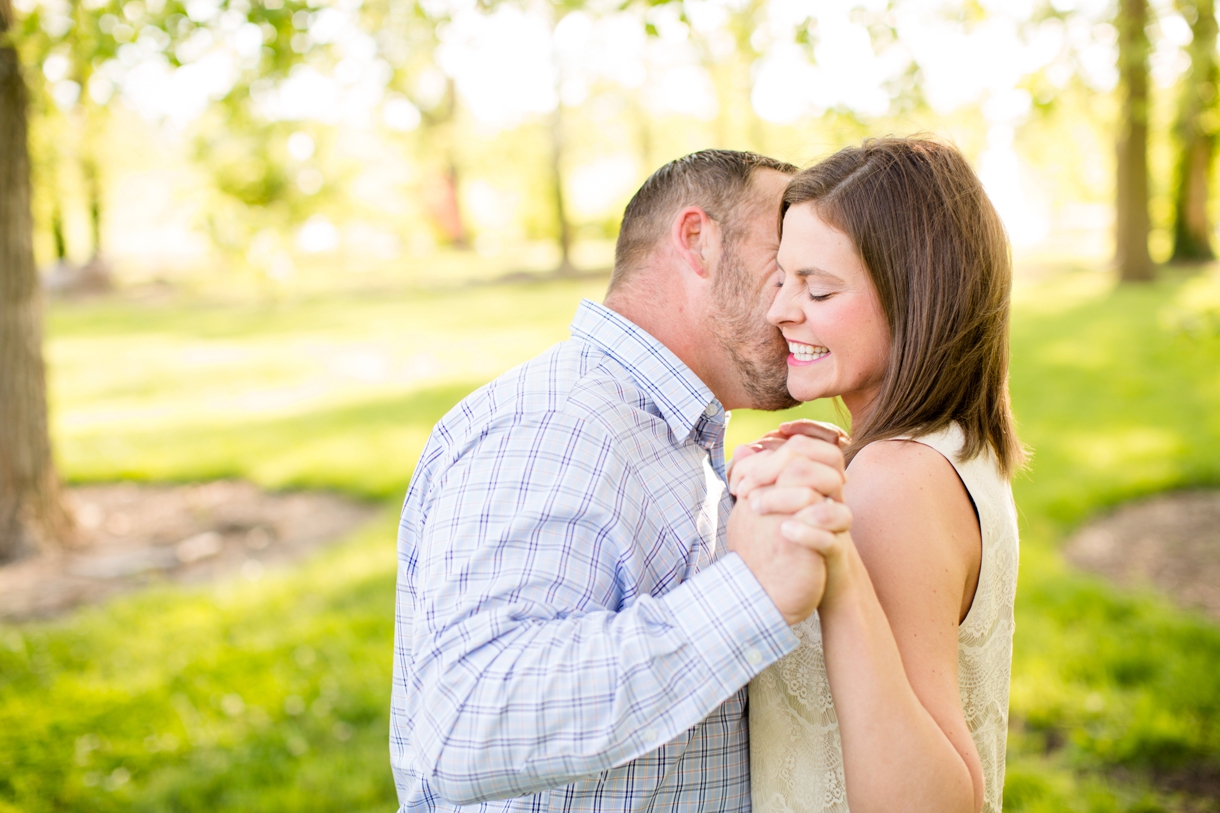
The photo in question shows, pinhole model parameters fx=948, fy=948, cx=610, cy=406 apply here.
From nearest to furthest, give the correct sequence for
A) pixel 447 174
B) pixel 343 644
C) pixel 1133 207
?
pixel 343 644 < pixel 1133 207 < pixel 447 174

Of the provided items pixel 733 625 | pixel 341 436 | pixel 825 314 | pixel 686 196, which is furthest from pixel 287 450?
pixel 733 625

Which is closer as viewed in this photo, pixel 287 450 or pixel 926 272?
pixel 926 272

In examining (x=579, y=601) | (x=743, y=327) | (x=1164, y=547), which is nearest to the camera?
(x=579, y=601)

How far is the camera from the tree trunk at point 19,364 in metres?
5.98

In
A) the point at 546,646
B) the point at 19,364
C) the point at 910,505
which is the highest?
the point at 910,505

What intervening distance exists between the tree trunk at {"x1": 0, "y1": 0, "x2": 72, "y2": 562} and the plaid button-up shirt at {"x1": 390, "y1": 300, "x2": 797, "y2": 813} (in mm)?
5348

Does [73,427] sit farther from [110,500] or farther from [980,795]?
[980,795]

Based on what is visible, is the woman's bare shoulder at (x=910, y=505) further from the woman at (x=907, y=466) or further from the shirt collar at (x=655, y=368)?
the shirt collar at (x=655, y=368)

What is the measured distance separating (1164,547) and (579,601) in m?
5.35

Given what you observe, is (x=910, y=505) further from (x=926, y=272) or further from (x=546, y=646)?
(x=546, y=646)

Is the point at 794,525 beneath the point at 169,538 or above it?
above

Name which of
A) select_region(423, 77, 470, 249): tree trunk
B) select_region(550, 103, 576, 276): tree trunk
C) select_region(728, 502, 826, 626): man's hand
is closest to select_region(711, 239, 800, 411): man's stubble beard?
select_region(728, 502, 826, 626): man's hand

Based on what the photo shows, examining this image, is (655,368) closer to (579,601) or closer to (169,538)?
(579,601)

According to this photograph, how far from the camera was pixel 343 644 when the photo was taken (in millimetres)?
4773
